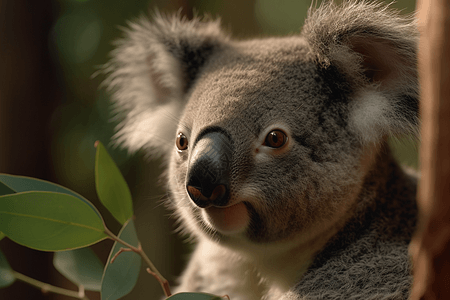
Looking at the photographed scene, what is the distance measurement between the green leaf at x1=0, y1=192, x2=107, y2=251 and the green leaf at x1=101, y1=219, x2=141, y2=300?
8 cm

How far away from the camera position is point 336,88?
129cm

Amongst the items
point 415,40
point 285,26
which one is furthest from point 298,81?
point 285,26

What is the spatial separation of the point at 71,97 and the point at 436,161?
10.3 ft

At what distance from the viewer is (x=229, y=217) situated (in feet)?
3.78

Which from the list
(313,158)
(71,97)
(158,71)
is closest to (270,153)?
(313,158)

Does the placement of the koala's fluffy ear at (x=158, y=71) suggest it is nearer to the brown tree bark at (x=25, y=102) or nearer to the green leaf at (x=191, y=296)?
the green leaf at (x=191, y=296)

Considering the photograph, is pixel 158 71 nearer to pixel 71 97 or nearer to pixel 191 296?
Result: pixel 191 296

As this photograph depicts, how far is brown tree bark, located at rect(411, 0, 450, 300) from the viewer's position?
2.01 feet

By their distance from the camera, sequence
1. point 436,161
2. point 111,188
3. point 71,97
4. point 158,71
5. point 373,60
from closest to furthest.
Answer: point 436,161 < point 111,188 < point 373,60 < point 158,71 < point 71,97

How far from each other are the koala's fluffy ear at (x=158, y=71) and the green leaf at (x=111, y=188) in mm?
501

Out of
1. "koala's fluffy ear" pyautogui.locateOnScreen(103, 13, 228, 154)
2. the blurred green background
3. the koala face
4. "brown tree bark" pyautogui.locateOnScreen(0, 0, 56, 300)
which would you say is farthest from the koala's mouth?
"brown tree bark" pyautogui.locateOnScreen(0, 0, 56, 300)

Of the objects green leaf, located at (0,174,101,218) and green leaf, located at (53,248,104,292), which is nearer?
green leaf, located at (0,174,101,218)

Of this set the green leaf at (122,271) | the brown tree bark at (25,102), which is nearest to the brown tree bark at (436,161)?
the green leaf at (122,271)

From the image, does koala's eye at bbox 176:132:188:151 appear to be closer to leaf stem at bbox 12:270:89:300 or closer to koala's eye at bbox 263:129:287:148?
koala's eye at bbox 263:129:287:148
